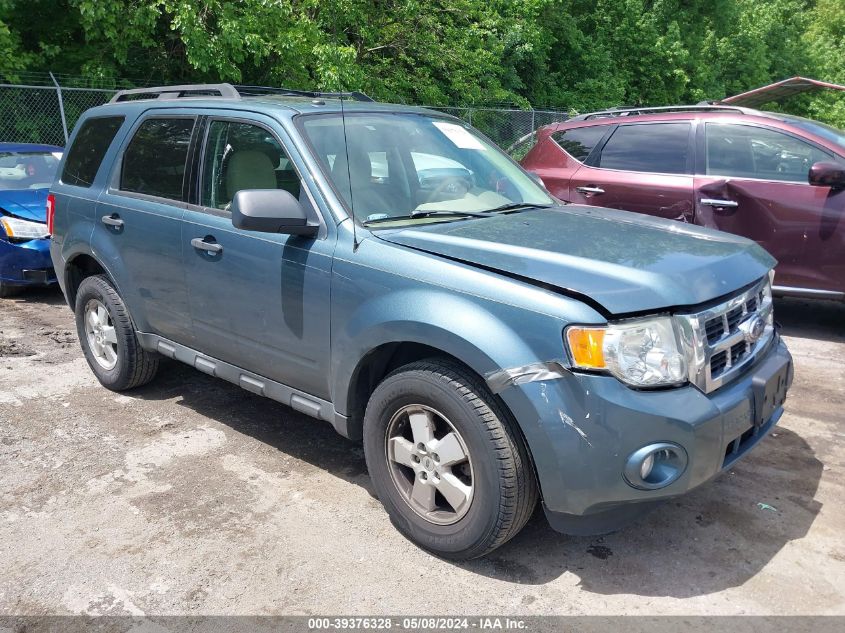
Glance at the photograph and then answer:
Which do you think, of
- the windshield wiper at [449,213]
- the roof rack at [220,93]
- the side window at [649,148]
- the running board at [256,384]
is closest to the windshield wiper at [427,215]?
the windshield wiper at [449,213]

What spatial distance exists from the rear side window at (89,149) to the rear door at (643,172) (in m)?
4.17

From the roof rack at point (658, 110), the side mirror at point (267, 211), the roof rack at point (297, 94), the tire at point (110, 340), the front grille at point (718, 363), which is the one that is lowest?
the tire at point (110, 340)

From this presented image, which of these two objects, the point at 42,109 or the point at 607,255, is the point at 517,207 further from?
the point at 42,109

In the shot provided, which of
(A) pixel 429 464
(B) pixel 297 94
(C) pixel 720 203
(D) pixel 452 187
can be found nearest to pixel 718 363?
(A) pixel 429 464

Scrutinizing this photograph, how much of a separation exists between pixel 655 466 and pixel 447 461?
2.69 ft

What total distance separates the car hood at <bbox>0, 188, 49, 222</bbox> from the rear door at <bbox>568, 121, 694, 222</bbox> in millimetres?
5471

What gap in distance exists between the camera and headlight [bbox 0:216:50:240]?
734 cm

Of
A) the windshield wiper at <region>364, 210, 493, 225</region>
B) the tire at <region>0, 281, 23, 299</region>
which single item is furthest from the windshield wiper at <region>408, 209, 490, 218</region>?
the tire at <region>0, 281, 23, 299</region>

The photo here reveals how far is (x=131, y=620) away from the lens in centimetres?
277

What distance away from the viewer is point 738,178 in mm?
6281

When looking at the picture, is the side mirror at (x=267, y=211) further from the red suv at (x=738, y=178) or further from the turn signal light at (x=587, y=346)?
the red suv at (x=738, y=178)

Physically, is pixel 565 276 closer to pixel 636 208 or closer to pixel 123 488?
pixel 123 488

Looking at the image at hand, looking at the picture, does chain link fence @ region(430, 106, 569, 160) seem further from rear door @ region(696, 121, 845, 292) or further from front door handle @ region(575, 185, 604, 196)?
rear door @ region(696, 121, 845, 292)

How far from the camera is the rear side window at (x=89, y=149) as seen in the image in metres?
4.86
